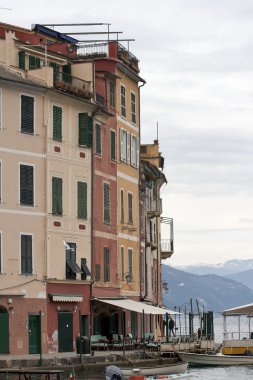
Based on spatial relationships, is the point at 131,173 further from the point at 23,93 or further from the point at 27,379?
the point at 27,379

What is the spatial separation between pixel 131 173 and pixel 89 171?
32.0 feet

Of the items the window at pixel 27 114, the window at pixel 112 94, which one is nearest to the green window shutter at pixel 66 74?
the window at pixel 112 94

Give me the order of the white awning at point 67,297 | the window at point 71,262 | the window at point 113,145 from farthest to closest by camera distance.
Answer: the window at point 113,145 < the window at point 71,262 < the white awning at point 67,297

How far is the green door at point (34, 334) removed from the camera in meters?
63.2

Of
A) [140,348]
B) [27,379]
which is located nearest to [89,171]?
[140,348]

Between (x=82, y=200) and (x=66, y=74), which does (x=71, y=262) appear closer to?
(x=82, y=200)

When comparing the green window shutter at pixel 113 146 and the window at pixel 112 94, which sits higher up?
the window at pixel 112 94

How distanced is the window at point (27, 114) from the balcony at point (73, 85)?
9.25 ft

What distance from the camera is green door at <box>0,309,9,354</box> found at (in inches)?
2406

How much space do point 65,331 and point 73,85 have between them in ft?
50.9

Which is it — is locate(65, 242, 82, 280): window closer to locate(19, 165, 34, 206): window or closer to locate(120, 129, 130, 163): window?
locate(19, 165, 34, 206): window

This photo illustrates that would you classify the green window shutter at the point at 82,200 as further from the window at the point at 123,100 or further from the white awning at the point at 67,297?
the window at the point at 123,100

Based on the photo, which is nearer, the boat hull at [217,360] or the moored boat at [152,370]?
the moored boat at [152,370]

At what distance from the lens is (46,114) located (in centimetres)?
6569
